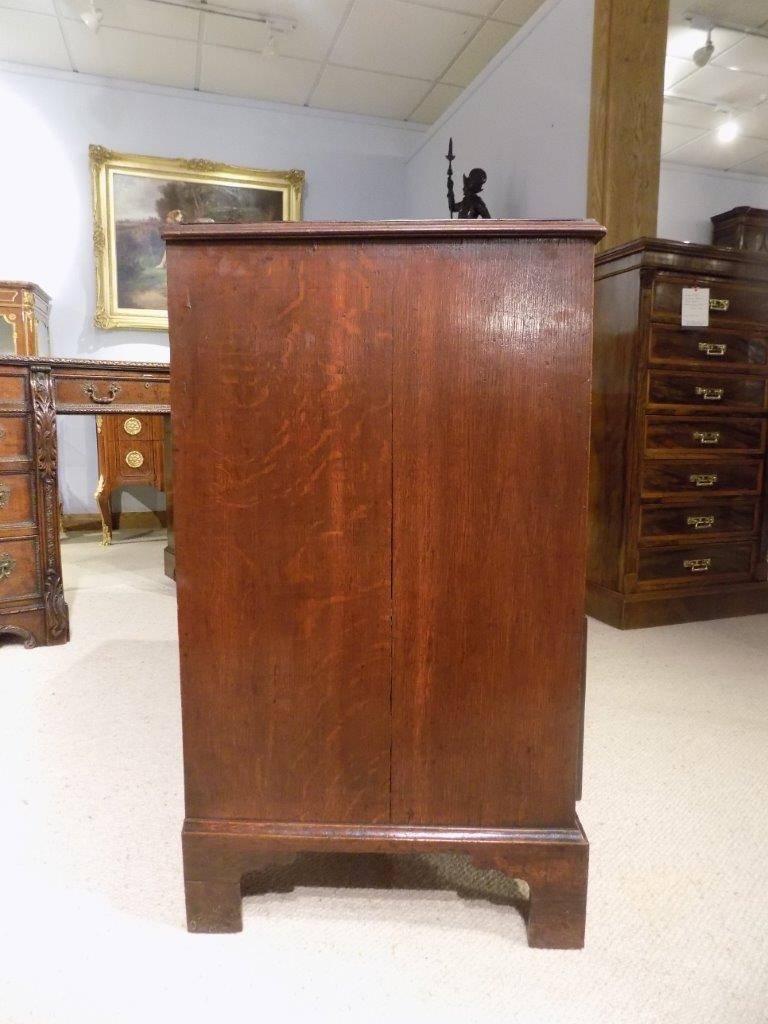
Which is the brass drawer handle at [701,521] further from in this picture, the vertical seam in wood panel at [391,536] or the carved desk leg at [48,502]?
the carved desk leg at [48,502]

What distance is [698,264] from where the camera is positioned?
103 inches

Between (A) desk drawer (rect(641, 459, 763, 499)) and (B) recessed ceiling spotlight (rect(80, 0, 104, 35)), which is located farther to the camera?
(B) recessed ceiling spotlight (rect(80, 0, 104, 35))

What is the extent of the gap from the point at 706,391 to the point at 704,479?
0.36m

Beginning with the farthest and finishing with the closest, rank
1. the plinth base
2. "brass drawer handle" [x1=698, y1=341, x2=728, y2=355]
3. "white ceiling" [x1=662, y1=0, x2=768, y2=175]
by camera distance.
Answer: "white ceiling" [x1=662, y1=0, x2=768, y2=175], "brass drawer handle" [x1=698, y1=341, x2=728, y2=355], the plinth base

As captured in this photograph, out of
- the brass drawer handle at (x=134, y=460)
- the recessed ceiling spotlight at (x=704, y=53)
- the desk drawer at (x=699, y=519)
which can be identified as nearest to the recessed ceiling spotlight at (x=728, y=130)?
the recessed ceiling spotlight at (x=704, y=53)

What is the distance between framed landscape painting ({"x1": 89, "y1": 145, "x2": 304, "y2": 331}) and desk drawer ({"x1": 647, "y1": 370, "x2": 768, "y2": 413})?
3.38 m

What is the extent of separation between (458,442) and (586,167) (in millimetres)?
2921

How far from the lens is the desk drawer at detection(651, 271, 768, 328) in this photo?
2578 millimetres

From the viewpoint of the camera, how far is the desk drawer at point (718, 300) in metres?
2.58

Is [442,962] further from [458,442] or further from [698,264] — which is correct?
[698,264]

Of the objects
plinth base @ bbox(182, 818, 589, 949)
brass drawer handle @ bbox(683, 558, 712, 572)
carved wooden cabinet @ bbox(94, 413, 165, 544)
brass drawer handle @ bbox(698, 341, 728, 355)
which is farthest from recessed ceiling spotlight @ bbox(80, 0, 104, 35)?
plinth base @ bbox(182, 818, 589, 949)

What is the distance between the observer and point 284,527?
973 millimetres

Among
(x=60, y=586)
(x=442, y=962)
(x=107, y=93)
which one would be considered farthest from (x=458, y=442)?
(x=107, y=93)

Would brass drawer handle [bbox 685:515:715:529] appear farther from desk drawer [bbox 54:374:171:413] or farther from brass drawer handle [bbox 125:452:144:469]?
brass drawer handle [bbox 125:452:144:469]
